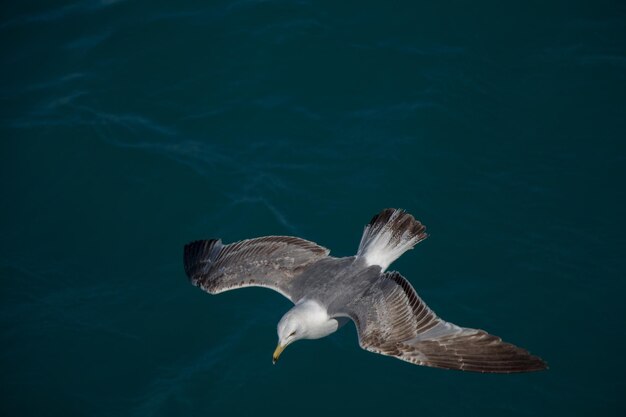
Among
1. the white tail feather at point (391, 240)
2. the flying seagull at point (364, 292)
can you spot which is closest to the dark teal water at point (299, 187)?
the flying seagull at point (364, 292)

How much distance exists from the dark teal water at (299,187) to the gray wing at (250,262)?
1.69 m

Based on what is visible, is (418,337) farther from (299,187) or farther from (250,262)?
(299,187)

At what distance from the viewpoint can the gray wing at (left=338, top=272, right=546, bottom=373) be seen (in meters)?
10.6

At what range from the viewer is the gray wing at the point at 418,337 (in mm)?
Answer: 10633

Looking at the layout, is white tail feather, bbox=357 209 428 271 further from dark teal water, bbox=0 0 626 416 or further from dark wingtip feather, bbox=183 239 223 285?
dark wingtip feather, bbox=183 239 223 285

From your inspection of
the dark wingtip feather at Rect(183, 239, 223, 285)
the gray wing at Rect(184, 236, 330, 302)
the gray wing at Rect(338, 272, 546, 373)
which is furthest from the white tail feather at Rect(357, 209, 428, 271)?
the dark wingtip feather at Rect(183, 239, 223, 285)

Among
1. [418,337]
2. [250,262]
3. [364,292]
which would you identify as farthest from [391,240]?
[250,262]

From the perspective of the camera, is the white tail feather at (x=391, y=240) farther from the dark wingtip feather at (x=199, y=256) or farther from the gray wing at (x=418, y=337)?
the dark wingtip feather at (x=199, y=256)

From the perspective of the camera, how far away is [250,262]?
14.2 m

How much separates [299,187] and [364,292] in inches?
210

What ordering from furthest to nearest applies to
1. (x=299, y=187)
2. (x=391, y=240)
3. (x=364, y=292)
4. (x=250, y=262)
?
(x=299, y=187) → (x=250, y=262) → (x=391, y=240) → (x=364, y=292)

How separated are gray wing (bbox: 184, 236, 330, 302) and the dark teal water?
5.54 ft

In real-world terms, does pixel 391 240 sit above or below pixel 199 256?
above

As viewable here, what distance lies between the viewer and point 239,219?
56.7 ft
